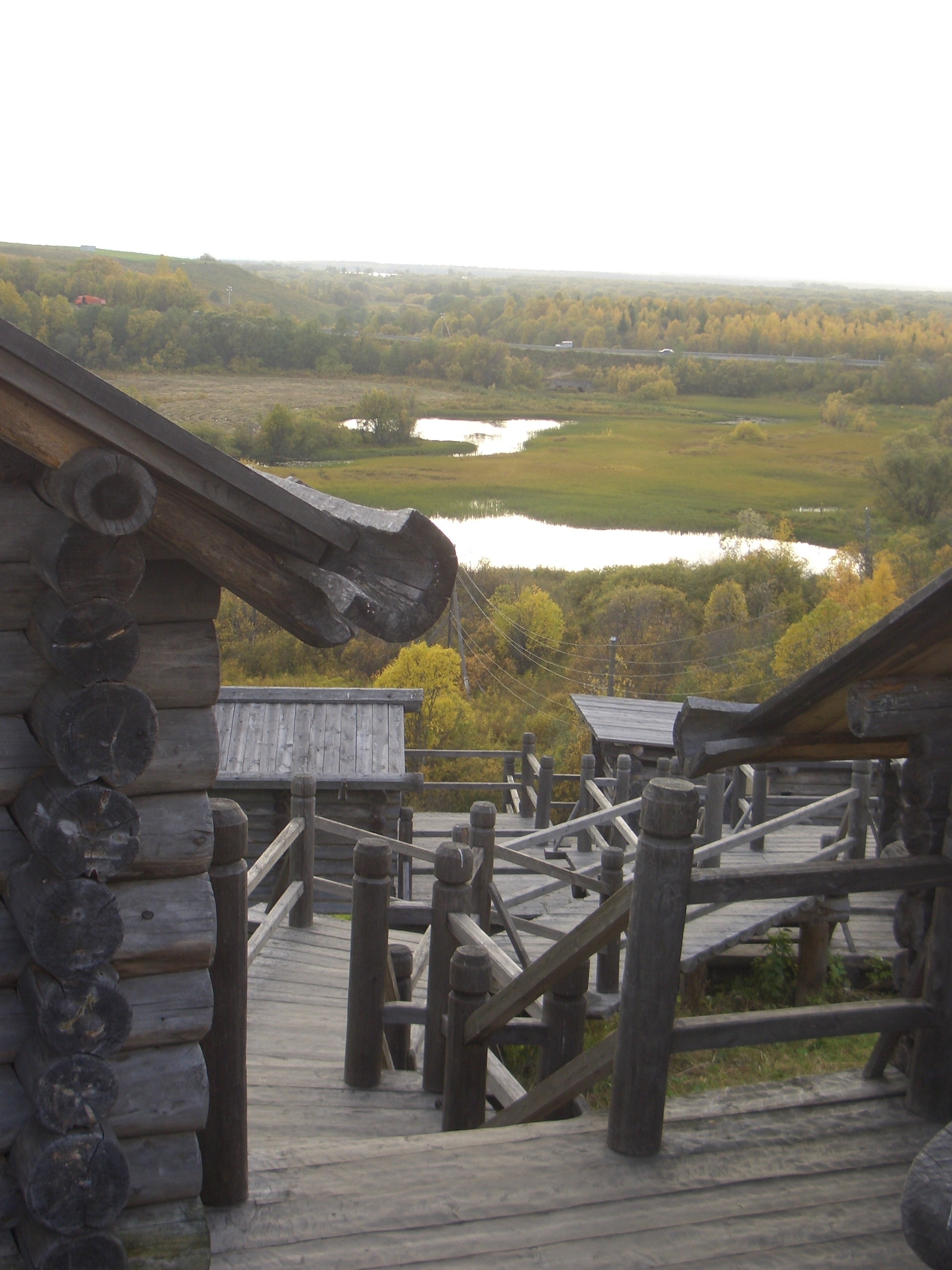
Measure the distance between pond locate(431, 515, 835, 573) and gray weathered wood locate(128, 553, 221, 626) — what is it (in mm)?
41585

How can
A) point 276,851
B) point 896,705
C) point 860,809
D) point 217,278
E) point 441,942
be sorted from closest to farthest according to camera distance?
point 896,705
point 441,942
point 276,851
point 860,809
point 217,278

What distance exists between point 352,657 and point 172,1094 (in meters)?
31.4

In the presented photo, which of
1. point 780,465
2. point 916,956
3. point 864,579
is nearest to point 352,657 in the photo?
point 864,579

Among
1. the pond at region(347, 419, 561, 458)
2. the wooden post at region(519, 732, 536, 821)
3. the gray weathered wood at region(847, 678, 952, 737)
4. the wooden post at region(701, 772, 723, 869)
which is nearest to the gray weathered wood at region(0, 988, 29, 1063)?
the gray weathered wood at region(847, 678, 952, 737)

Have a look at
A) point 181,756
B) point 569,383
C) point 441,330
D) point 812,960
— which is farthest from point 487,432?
point 181,756

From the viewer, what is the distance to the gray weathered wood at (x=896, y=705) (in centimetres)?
303

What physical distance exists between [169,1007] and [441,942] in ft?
5.43

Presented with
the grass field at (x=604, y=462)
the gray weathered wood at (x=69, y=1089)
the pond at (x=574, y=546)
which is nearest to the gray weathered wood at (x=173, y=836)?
the gray weathered wood at (x=69, y=1089)

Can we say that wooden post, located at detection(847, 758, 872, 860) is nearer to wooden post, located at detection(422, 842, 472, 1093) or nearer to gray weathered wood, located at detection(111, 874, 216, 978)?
wooden post, located at detection(422, 842, 472, 1093)

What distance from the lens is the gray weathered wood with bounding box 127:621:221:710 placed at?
8.48 ft

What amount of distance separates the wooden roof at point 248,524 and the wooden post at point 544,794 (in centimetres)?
1116

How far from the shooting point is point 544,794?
13539 mm

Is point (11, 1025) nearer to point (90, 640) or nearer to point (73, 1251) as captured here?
point (73, 1251)

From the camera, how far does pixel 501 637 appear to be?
35562 millimetres
